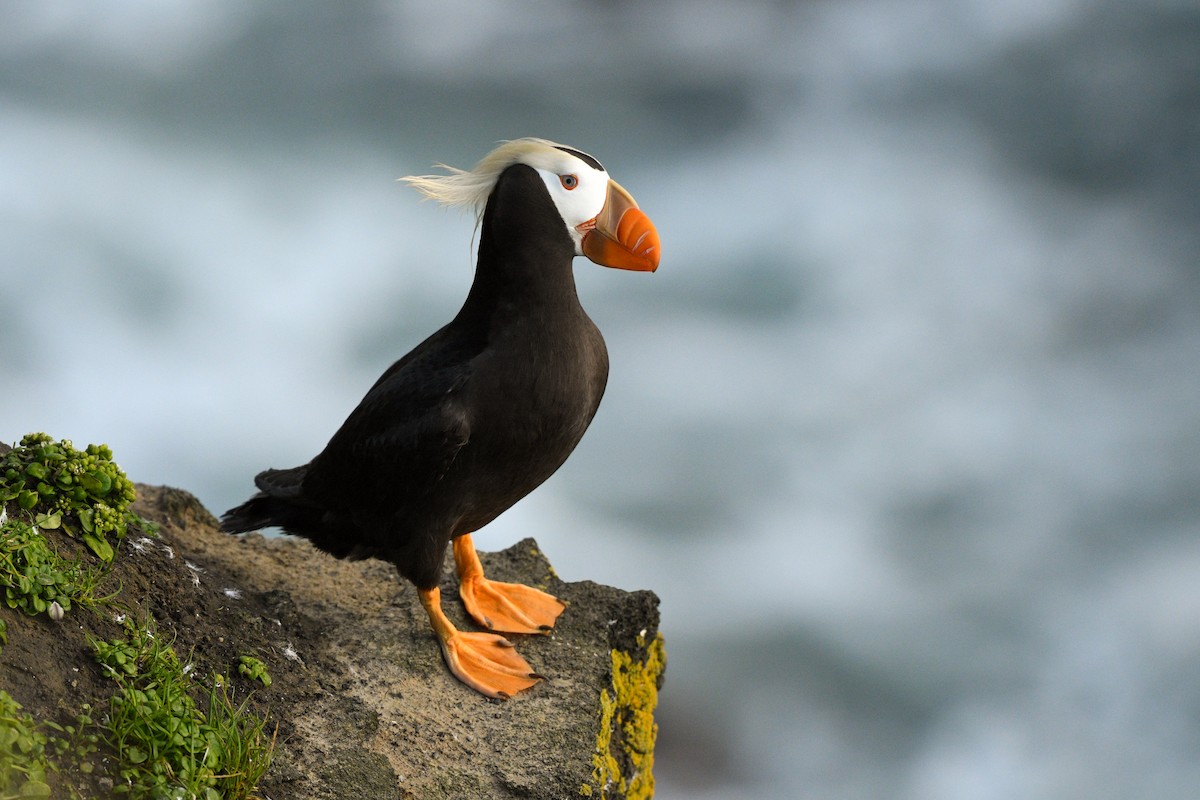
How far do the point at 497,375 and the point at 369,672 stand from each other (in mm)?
1359

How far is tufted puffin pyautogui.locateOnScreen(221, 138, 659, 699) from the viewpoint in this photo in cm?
429

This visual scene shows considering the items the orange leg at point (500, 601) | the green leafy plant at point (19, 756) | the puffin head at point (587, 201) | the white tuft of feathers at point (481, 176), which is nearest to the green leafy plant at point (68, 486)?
the green leafy plant at point (19, 756)

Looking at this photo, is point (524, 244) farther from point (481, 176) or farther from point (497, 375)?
point (497, 375)

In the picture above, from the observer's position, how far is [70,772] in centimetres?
347

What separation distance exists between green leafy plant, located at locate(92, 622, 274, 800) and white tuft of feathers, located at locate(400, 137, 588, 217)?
1.89 meters

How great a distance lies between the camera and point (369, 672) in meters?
4.71

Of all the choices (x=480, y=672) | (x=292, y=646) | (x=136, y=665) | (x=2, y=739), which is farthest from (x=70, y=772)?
(x=480, y=672)

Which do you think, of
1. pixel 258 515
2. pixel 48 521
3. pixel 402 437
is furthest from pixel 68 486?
pixel 402 437

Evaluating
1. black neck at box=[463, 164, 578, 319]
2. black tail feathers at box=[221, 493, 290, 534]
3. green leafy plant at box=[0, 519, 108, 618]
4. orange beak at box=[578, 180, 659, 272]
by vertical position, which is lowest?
green leafy plant at box=[0, 519, 108, 618]

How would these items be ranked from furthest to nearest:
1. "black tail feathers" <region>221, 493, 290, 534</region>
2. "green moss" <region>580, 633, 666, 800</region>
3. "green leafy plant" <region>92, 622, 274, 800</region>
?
"black tail feathers" <region>221, 493, 290, 534</region> → "green moss" <region>580, 633, 666, 800</region> → "green leafy plant" <region>92, 622, 274, 800</region>

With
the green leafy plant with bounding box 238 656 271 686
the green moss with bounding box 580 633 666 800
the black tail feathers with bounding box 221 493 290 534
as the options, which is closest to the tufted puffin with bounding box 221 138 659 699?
the black tail feathers with bounding box 221 493 290 534

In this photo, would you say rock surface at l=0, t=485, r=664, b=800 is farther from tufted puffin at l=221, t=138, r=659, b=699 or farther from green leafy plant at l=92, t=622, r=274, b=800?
tufted puffin at l=221, t=138, r=659, b=699

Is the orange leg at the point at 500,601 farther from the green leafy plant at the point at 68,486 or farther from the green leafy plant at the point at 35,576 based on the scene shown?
the green leafy plant at the point at 35,576

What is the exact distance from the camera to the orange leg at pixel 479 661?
4.77 meters
